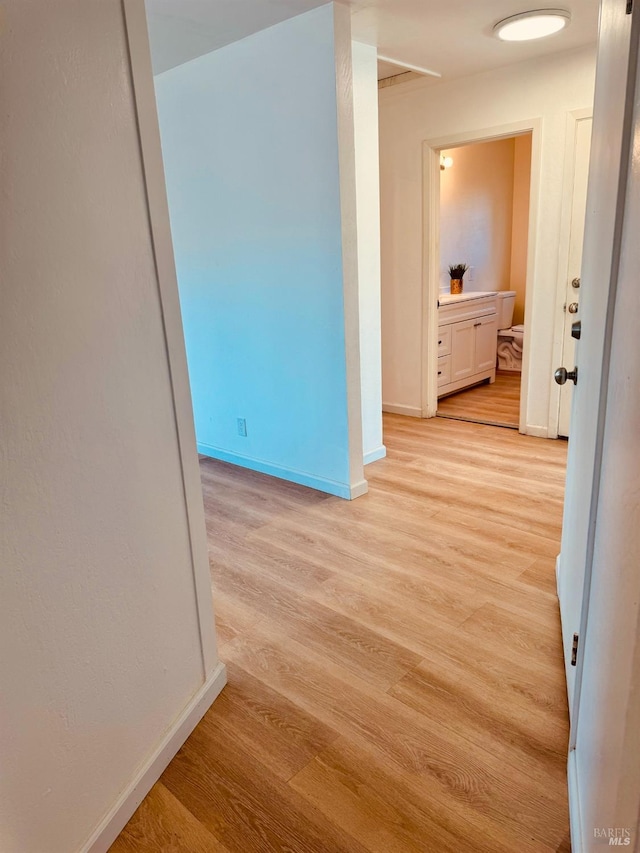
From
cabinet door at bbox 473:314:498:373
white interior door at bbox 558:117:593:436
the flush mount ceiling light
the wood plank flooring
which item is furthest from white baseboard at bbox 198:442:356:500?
cabinet door at bbox 473:314:498:373

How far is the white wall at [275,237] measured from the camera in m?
2.74

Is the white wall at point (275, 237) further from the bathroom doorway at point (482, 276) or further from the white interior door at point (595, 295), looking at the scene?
the bathroom doorway at point (482, 276)

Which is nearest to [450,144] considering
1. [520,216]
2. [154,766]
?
[520,216]

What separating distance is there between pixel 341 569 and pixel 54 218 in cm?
179

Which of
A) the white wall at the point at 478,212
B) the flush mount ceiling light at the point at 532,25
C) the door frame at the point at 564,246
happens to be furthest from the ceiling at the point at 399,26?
the white wall at the point at 478,212

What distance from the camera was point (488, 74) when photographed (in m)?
3.73

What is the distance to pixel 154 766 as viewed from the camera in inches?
58.0

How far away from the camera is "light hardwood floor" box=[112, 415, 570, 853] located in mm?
1366

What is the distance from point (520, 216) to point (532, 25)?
3372 mm

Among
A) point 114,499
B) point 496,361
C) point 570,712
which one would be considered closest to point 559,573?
point 570,712

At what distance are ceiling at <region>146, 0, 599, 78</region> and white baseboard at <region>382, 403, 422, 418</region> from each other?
2.38 metres

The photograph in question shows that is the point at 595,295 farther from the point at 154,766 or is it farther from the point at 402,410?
the point at 402,410

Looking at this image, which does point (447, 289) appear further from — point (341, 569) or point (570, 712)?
point (570, 712)

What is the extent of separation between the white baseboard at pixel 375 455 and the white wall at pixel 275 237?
1.54ft
